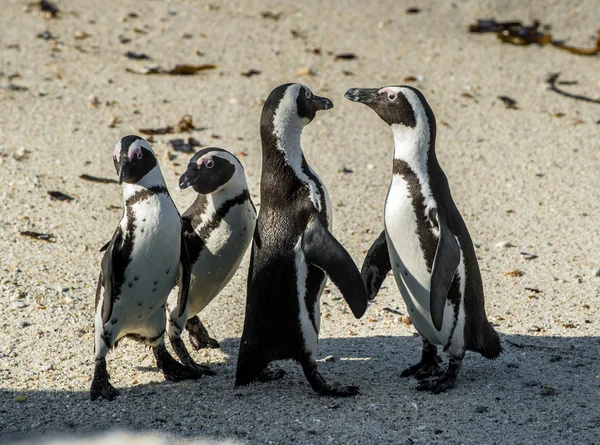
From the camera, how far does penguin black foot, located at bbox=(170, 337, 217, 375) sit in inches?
182

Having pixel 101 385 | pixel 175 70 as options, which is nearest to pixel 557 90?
pixel 175 70

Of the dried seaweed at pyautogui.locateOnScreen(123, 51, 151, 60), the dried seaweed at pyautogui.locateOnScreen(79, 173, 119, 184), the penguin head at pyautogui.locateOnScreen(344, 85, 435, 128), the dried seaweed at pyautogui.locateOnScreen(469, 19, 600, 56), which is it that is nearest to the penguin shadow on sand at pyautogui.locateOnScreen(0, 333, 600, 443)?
the penguin head at pyautogui.locateOnScreen(344, 85, 435, 128)

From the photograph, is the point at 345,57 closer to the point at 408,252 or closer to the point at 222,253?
the point at 222,253

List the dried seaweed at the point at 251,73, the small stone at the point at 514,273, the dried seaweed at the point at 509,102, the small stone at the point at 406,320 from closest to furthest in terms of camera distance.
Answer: the small stone at the point at 406,320
the small stone at the point at 514,273
the dried seaweed at the point at 509,102
the dried seaweed at the point at 251,73

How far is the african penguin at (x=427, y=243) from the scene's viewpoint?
4195 mm

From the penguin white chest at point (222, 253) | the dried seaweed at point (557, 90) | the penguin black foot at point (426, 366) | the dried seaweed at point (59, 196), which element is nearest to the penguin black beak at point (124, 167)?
the penguin white chest at point (222, 253)

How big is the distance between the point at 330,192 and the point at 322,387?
119 inches

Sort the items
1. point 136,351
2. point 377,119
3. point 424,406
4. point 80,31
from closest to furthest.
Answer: point 424,406 → point 136,351 → point 377,119 → point 80,31

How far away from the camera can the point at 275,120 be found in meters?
4.30

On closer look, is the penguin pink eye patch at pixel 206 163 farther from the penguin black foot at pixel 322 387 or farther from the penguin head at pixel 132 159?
the penguin black foot at pixel 322 387

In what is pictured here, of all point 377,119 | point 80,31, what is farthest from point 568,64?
point 80,31

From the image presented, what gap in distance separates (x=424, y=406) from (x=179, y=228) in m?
1.41

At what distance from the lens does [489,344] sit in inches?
174

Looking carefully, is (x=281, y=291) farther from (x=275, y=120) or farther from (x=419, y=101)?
(x=419, y=101)
